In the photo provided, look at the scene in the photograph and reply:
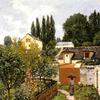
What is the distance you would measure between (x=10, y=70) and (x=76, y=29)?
282 ft

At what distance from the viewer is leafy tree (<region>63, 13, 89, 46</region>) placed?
414 feet

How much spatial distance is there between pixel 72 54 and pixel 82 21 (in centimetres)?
6818

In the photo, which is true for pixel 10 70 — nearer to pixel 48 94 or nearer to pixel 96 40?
pixel 48 94

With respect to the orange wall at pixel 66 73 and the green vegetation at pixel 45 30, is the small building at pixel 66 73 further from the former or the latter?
the green vegetation at pixel 45 30

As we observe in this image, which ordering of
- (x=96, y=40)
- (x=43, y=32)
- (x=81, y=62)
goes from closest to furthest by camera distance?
(x=81, y=62) → (x=96, y=40) → (x=43, y=32)

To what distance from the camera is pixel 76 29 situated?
421 feet

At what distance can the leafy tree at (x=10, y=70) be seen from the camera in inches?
1706

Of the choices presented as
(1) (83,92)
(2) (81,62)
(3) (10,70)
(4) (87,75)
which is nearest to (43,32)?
(2) (81,62)

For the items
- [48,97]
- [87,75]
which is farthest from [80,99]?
[87,75]

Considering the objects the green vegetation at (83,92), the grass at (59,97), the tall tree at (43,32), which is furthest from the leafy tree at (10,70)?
the tall tree at (43,32)

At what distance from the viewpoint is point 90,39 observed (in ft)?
422

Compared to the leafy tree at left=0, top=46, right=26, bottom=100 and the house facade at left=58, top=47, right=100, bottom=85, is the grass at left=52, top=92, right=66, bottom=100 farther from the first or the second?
the leafy tree at left=0, top=46, right=26, bottom=100

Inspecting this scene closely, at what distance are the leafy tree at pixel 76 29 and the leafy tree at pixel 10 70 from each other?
7624cm

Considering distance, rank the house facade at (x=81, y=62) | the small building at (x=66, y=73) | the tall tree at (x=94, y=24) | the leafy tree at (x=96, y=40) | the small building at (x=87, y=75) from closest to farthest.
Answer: the small building at (x=87, y=75), the house facade at (x=81, y=62), the small building at (x=66, y=73), the leafy tree at (x=96, y=40), the tall tree at (x=94, y=24)
